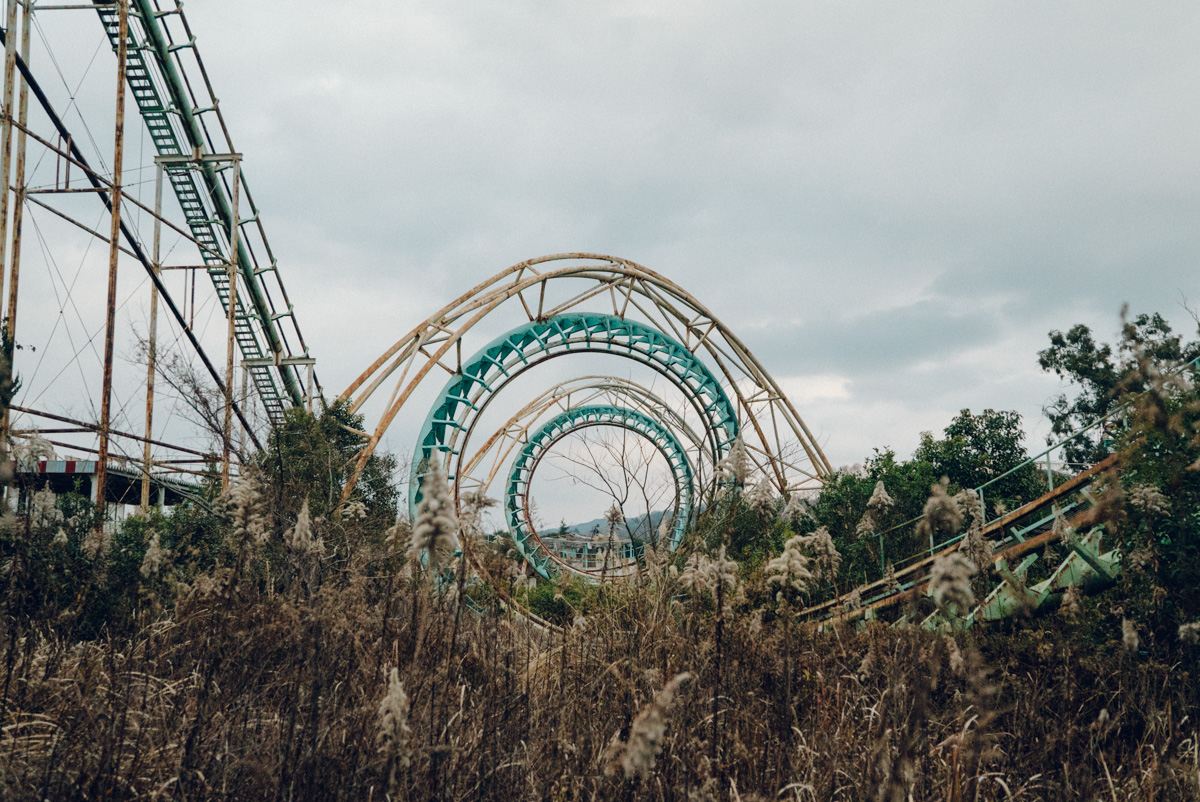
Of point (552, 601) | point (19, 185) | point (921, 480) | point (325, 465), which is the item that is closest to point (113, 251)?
point (19, 185)

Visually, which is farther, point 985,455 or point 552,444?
point 552,444

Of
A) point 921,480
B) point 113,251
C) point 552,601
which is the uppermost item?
point 113,251

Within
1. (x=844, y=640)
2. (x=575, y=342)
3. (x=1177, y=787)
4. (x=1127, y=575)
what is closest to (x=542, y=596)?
(x=575, y=342)

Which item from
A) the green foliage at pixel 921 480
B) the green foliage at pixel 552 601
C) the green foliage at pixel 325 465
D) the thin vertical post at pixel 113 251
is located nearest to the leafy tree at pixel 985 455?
the green foliage at pixel 921 480

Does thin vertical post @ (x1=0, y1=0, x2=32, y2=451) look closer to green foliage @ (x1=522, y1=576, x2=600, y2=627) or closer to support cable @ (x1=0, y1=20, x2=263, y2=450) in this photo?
support cable @ (x1=0, y1=20, x2=263, y2=450)

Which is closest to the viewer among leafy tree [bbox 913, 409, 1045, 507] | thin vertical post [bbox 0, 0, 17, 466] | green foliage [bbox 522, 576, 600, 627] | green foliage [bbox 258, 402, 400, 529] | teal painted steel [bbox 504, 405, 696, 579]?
green foliage [bbox 522, 576, 600, 627]

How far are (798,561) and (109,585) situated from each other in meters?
7.37

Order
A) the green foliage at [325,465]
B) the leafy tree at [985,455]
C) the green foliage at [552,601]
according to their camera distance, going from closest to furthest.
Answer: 1. the green foliage at [552,601]
2. the green foliage at [325,465]
3. the leafy tree at [985,455]

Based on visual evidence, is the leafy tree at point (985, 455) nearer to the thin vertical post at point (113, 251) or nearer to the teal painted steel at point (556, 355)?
the teal painted steel at point (556, 355)

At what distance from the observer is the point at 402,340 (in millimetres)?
14477

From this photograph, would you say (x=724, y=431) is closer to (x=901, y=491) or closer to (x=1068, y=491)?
(x=901, y=491)

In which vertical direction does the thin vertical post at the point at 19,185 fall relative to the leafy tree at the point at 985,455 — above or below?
above

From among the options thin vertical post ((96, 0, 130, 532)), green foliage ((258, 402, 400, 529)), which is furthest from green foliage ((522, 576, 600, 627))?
thin vertical post ((96, 0, 130, 532))

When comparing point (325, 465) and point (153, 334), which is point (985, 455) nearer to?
point (325, 465)
